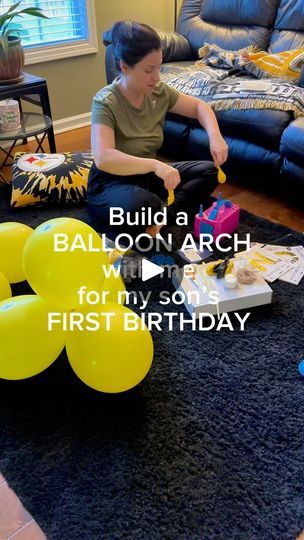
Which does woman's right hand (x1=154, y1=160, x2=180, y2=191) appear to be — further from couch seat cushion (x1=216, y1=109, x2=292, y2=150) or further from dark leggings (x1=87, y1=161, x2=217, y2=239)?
couch seat cushion (x1=216, y1=109, x2=292, y2=150)

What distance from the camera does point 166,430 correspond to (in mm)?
1265

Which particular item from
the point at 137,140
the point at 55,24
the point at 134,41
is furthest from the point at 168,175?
the point at 55,24

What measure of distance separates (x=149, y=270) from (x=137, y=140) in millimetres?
537

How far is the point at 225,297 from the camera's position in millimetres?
1623

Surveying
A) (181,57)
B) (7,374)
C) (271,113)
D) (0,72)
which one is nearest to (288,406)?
(7,374)

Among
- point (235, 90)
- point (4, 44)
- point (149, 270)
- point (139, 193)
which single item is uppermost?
point (4, 44)

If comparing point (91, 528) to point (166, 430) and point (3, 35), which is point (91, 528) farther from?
point (3, 35)

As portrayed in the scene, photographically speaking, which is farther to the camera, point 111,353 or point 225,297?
point 225,297

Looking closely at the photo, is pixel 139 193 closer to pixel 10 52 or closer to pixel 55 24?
pixel 10 52

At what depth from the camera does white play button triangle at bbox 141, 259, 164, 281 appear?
6.03 feet

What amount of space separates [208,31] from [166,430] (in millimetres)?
2706

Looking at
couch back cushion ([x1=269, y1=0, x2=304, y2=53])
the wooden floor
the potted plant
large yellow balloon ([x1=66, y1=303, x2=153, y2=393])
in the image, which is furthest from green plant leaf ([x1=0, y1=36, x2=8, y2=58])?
large yellow balloon ([x1=66, y1=303, x2=153, y2=393])

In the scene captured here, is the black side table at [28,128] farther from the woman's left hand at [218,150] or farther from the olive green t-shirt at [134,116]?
the woman's left hand at [218,150]

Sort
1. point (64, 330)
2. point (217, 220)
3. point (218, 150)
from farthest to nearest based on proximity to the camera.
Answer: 1. point (217, 220)
2. point (218, 150)
3. point (64, 330)
